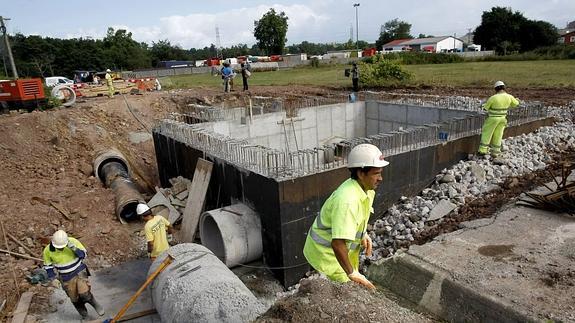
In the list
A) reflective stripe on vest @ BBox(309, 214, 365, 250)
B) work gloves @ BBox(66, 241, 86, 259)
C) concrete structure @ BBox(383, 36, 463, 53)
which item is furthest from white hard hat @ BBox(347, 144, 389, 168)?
concrete structure @ BBox(383, 36, 463, 53)

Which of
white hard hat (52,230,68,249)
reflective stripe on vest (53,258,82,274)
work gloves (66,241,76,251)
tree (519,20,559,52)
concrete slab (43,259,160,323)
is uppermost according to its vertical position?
tree (519,20,559,52)

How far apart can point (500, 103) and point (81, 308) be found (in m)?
9.31

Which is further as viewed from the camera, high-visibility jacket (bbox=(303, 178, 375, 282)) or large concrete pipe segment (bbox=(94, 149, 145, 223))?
large concrete pipe segment (bbox=(94, 149, 145, 223))

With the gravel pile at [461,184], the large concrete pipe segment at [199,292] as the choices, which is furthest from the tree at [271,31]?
the large concrete pipe segment at [199,292]

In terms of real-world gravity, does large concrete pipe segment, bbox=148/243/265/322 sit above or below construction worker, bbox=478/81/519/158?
below

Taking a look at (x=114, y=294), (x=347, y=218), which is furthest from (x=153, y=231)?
(x=347, y=218)

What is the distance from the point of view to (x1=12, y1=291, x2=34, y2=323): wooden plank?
19.9ft

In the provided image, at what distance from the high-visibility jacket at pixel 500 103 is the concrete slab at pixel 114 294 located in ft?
27.0

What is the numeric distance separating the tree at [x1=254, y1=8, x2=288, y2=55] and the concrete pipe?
51.3 m

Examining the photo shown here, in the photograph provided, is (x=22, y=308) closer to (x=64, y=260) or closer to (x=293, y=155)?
(x=64, y=260)

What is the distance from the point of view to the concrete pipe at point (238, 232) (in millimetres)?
7648

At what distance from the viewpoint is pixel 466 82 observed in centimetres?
2069

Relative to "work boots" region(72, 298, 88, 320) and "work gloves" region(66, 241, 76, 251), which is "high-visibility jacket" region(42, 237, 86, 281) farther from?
"work boots" region(72, 298, 88, 320)

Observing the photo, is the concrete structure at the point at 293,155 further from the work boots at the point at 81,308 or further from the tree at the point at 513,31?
the tree at the point at 513,31
